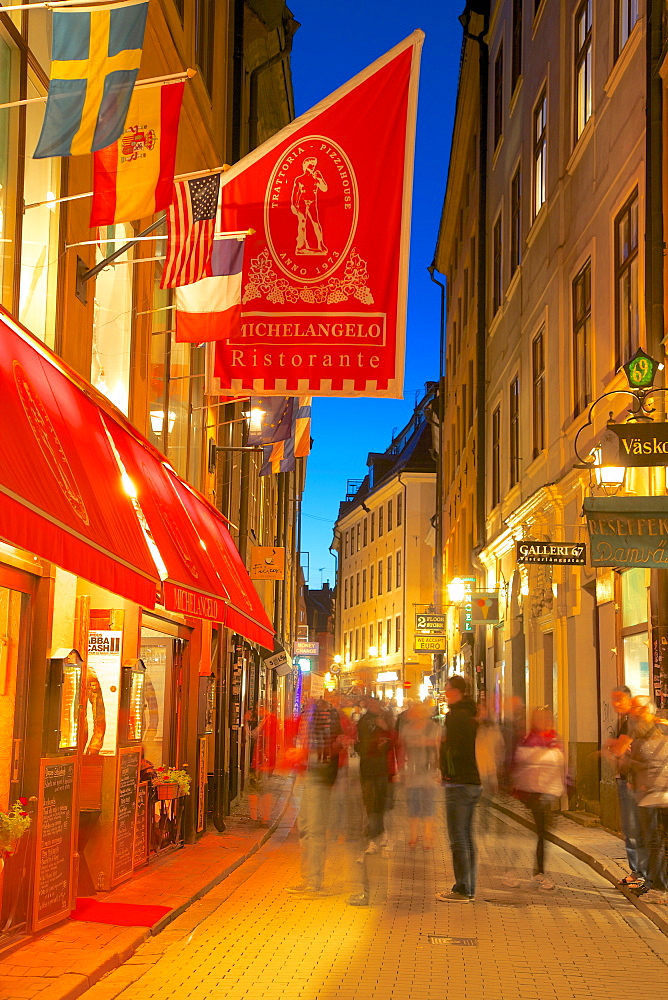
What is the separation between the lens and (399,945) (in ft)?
31.0

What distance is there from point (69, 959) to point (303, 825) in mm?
3992

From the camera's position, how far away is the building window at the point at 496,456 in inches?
1223

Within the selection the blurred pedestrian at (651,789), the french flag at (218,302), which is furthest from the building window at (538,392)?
the french flag at (218,302)

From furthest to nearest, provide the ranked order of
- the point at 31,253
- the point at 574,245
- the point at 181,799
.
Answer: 1. the point at 574,245
2. the point at 181,799
3. the point at 31,253

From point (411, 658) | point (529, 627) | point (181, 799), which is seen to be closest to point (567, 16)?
point (529, 627)

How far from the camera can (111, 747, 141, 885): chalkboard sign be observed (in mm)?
11758

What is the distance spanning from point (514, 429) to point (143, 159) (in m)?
20.6

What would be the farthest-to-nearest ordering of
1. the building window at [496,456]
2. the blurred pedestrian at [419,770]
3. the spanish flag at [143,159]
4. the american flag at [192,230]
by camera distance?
the building window at [496,456]
the blurred pedestrian at [419,770]
the american flag at [192,230]
the spanish flag at [143,159]

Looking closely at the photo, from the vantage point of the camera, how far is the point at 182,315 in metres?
11.9

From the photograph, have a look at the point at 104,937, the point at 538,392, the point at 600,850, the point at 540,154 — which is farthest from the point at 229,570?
the point at 540,154

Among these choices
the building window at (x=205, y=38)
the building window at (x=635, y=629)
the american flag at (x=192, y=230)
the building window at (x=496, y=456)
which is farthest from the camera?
the building window at (x=496, y=456)

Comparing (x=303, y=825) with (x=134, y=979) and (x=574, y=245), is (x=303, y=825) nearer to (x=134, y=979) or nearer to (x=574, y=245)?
(x=134, y=979)

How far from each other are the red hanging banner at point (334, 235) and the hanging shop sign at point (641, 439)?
2954 millimetres

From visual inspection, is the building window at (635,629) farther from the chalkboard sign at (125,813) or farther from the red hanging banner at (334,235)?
the chalkboard sign at (125,813)
